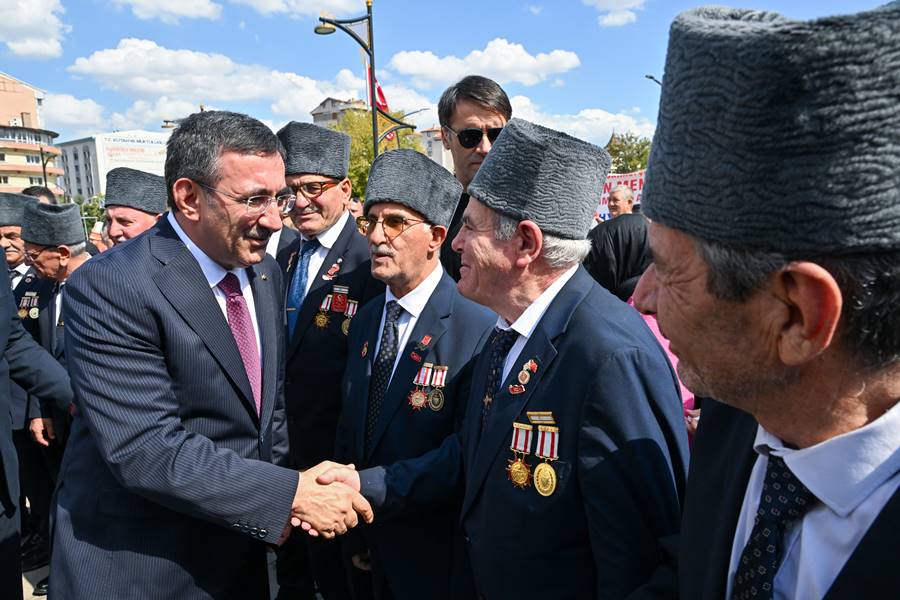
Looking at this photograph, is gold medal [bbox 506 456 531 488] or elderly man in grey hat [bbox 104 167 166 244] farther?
elderly man in grey hat [bbox 104 167 166 244]

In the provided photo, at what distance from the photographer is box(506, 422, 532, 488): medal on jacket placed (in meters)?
1.87

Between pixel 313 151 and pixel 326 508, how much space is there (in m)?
2.86

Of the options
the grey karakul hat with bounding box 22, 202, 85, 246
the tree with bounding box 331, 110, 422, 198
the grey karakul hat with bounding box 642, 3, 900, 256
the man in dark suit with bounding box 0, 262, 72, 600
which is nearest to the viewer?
the grey karakul hat with bounding box 642, 3, 900, 256

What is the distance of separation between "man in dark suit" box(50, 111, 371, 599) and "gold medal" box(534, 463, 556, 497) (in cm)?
91

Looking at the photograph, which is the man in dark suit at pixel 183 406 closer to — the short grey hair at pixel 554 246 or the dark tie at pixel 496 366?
the dark tie at pixel 496 366

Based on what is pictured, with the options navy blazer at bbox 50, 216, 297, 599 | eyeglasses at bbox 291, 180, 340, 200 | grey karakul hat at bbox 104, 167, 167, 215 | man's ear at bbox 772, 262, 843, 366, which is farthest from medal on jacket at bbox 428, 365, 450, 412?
grey karakul hat at bbox 104, 167, 167, 215

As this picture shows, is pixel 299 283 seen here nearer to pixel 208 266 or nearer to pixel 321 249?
pixel 321 249

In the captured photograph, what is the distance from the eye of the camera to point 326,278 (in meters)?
3.88

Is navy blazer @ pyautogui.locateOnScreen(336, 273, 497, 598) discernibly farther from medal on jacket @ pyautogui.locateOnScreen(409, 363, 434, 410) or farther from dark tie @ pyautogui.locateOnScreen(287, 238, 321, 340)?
dark tie @ pyautogui.locateOnScreen(287, 238, 321, 340)

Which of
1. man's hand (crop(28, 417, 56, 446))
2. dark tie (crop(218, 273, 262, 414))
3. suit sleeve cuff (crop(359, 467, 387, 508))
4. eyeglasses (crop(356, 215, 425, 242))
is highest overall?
eyeglasses (crop(356, 215, 425, 242))

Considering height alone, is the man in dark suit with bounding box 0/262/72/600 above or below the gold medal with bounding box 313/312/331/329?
below

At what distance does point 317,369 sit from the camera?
363cm

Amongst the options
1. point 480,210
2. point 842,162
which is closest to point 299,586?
point 480,210

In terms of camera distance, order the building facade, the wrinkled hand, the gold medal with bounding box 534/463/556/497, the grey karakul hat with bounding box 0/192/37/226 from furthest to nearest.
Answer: the building facade < the grey karakul hat with bounding box 0/192/37/226 < the wrinkled hand < the gold medal with bounding box 534/463/556/497
